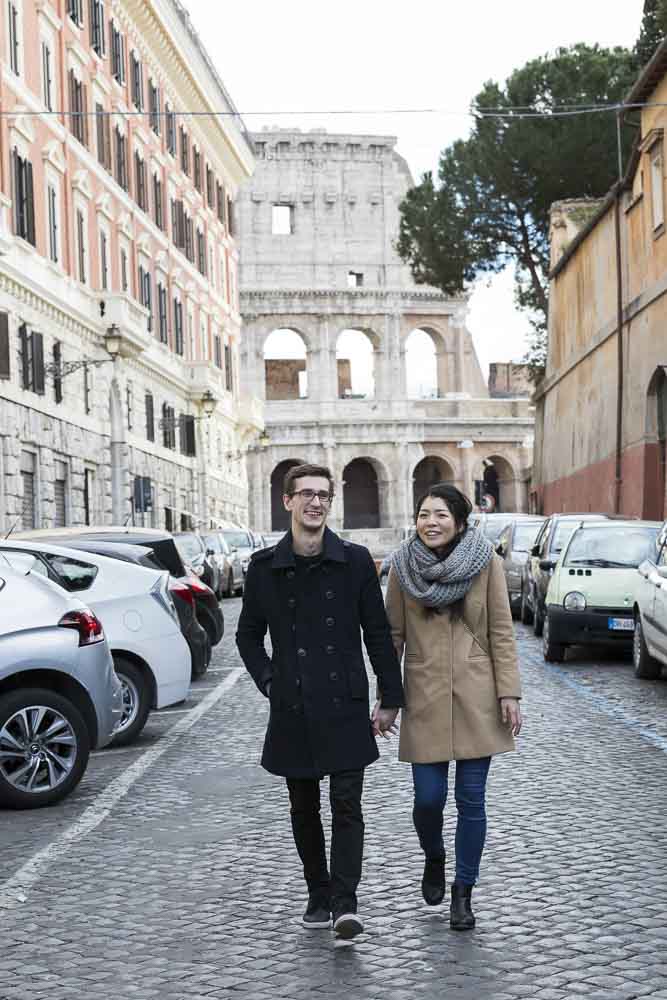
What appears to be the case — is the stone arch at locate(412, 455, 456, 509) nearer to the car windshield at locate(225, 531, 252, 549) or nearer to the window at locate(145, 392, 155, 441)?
the window at locate(145, 392, 155, 441)

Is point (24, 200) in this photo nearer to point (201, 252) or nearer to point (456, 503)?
point (201, 252)

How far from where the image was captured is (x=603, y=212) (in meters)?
33.4

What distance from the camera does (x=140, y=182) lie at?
43406mm

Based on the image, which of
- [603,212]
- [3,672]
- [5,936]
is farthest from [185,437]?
[5,936]

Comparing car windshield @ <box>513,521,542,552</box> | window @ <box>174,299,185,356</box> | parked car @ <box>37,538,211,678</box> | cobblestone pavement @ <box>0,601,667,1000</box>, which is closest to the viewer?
cobblestone pavement @ <box>0,601,667,1000</box>

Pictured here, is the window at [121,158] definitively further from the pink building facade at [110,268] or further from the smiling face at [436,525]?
the smiling face at [436,525]

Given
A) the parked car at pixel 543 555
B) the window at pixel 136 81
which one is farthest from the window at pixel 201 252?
the parked car at pixel 543 555

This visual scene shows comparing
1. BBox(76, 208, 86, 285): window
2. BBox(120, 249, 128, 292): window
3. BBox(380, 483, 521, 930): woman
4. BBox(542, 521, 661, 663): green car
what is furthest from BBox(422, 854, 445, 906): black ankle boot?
BBox(120, 249, 128, 292): window

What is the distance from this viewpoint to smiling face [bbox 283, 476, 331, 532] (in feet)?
18.8

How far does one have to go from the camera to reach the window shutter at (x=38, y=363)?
102 feet

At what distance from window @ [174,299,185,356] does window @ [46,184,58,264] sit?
14.1 meters

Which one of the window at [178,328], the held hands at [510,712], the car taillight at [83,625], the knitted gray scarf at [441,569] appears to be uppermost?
the window at [178,328]

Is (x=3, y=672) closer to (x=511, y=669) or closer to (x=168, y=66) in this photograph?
(x=511, y=669)

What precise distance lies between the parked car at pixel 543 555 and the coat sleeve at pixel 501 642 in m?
13.2
